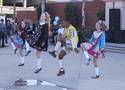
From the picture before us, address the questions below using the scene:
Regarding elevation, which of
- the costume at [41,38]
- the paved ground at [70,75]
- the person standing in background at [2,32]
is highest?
the costume at [41,38]

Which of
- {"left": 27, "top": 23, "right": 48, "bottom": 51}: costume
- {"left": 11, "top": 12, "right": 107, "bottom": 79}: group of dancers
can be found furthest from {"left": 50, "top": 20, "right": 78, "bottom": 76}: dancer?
{"left": 27, "top": 23, "right": 48, "bottom": 51}: costume

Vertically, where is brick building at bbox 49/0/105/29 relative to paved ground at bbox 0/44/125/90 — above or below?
above

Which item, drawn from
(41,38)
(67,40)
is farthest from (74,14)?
(67,40)

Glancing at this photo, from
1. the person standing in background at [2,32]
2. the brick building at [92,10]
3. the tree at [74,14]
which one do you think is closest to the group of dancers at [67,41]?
the person standing in background at [2,32]

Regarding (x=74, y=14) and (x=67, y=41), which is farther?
(x=74, y=14)

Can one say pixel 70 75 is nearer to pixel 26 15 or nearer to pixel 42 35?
pixel 42 35

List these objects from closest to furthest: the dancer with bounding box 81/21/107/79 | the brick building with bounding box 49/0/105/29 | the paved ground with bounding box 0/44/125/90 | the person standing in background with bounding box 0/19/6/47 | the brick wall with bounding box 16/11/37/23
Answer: the paved ground with bounding box 0/44/125/90 → the dancer with bounding box 81/21/107/79 → the person standing in background with bounding box 0/19/6/47 → the brick building with bounding box 49/0/105/29 → the brick wall with bounding box 16/11/37/23

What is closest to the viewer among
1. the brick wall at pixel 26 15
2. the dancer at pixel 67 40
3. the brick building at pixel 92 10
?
the dancer at pixel 67 40

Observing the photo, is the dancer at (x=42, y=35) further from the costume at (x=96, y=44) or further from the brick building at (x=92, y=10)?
the brick building at (x=92, y=10)

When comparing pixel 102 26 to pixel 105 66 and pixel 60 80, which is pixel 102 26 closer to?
pixel 60 80

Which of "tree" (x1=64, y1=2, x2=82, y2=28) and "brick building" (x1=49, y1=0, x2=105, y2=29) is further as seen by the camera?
"tree" (x1=64, y1=2, x2=82, y2=28)

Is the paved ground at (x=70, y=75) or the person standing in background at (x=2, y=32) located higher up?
the person standing in background at (x=2, y=32)

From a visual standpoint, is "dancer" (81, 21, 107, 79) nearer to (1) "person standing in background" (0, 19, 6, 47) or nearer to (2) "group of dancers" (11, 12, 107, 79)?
(2) "group of dancers" (11, 12, 107, 79)

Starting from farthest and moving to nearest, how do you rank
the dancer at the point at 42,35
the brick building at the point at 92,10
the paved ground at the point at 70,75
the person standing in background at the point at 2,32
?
the brick building at the point at 92,10 < the person standing in background at the point at 2,32 < the dancer at the point at 42,35 < the paved ground at the point at 70,75
